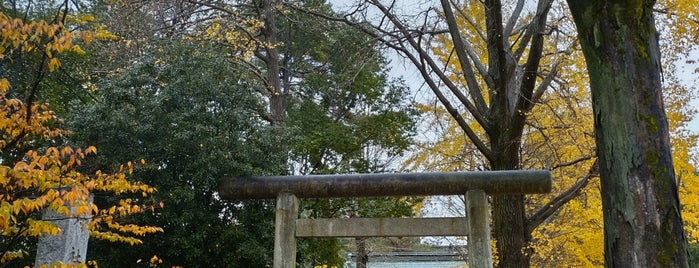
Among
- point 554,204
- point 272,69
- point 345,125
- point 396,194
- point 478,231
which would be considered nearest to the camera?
point 478,231

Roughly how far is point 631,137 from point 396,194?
2.88 meters

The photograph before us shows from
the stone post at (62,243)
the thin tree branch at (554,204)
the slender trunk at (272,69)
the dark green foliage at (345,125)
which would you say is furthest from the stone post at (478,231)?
the slender trunk at (272,69)

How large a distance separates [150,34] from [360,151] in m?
4.92

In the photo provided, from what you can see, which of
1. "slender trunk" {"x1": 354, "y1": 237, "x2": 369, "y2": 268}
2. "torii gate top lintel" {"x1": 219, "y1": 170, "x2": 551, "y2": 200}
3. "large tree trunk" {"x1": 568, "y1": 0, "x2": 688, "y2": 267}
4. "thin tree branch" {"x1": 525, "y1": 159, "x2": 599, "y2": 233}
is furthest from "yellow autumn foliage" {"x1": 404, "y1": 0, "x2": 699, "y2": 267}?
"slender trunk" {"x1": 354, "y1": 237, "x2": 369, "y2": 268}

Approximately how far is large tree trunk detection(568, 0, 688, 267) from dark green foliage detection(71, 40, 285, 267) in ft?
17.4

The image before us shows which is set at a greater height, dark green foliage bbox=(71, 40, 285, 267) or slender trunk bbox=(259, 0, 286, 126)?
slender trunk bbox=(259, 0, 286, 126)

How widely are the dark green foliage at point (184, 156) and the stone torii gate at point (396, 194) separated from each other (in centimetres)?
208

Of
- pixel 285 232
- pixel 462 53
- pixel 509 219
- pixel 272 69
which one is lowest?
pixel 285 232

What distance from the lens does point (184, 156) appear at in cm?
771

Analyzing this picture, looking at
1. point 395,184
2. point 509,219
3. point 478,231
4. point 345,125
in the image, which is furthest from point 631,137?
point 345,125

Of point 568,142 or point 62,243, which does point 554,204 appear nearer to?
point 568,142

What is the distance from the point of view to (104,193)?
7.76 metres

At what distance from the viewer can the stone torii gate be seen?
522 centimetres

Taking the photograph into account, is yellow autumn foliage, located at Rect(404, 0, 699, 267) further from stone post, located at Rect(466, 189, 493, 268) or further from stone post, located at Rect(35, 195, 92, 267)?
stone post, located at Rect(35, 195, 92, 267)
